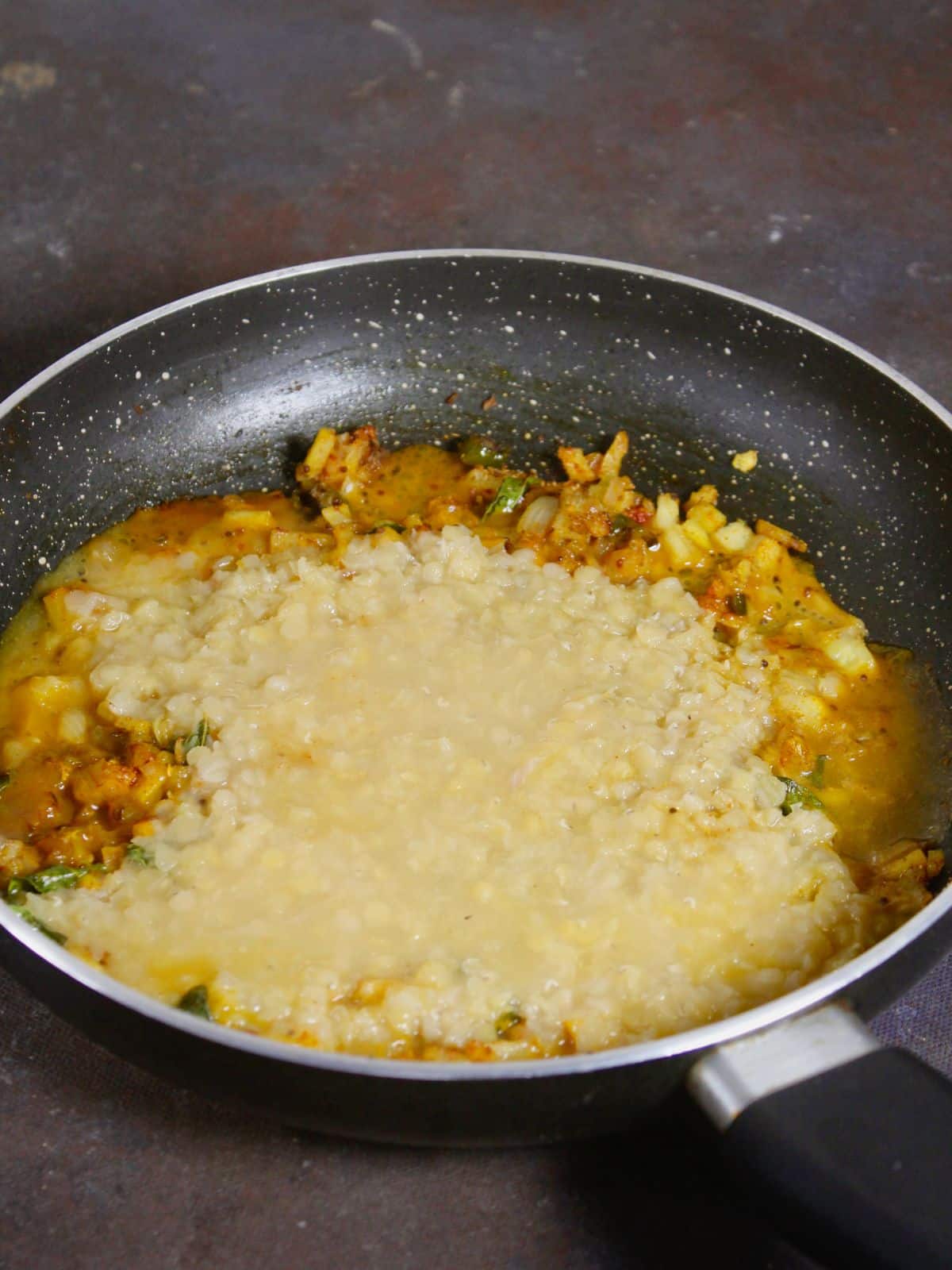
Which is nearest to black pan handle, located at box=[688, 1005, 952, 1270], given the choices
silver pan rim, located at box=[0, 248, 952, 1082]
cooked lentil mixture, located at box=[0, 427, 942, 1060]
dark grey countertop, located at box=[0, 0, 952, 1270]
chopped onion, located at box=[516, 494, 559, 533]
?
silver pan rim, located at box=[0, 248, 952, 1082]

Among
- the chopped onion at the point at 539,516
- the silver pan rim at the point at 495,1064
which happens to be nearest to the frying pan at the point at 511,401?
the chopped onion at the point at 539,516

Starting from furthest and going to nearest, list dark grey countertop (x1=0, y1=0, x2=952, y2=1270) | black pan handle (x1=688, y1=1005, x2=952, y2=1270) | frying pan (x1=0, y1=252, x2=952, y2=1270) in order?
dark grey countertop (x1=0, y1=0, x2=952, y2=1270)
frying pan (x1=0, y1=252, x2=952, y2=1270)
black pan handle (x1=688, y1=1005, x2=952, y2=1270)

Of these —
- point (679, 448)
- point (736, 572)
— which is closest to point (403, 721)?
point (736, 572)

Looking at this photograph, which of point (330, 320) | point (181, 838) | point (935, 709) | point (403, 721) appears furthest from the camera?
point (330, 320)

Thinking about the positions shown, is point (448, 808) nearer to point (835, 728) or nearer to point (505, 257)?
point (835, 728)

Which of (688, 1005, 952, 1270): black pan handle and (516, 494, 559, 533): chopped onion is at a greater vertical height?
(688, 1005, 952, 1270): black pan handle

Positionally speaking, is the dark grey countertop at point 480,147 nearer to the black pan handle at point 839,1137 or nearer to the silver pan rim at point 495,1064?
the silver pan rim at point 495,1064

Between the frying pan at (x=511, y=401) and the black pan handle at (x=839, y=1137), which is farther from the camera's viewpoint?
the frying pan at (x=511, y=401)

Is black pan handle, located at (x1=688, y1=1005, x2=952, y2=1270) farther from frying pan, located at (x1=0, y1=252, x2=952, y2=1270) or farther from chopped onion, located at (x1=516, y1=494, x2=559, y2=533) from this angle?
chopped onion, located at (x1=516, y1=494, x2=559, y2=533)
